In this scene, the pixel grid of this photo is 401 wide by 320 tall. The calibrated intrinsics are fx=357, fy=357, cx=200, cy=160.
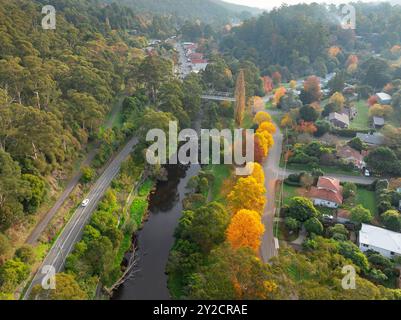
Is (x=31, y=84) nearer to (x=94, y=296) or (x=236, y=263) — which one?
(x=94, y=296)

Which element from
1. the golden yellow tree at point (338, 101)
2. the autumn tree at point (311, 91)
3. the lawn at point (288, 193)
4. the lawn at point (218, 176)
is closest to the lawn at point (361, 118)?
the golden yellow tree at point (338, 101)

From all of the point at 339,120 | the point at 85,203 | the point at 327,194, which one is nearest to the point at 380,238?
the point at 327,194

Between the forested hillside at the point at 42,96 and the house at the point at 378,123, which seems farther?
the house at the point at 378,123

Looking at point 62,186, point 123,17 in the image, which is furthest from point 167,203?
point 123,17

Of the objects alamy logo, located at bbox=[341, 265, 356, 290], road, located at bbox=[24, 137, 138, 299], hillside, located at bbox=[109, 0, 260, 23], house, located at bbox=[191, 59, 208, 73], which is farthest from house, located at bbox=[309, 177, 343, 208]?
hillside, located at bbox=[109, 0, 260, 23]

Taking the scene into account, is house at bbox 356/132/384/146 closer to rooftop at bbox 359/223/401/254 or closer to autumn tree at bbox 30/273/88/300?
rooftop at bbox 359/223/401/254

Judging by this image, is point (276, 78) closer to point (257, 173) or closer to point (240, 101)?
point (240, 101)

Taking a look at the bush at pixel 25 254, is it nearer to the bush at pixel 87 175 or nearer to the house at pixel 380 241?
the bush at pixel 87 175
